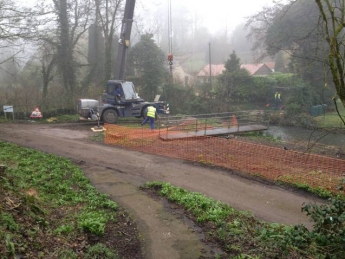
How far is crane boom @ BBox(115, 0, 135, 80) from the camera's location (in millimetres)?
17812

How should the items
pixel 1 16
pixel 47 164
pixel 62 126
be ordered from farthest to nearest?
pixel 62 126, pixel 1 16, pixel 47 164

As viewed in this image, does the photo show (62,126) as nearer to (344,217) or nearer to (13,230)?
(13,230)

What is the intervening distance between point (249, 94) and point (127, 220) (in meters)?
25.2

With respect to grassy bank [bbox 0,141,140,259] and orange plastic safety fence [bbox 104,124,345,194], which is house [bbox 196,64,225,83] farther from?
grassy bank [bbox 0,141,140,259]

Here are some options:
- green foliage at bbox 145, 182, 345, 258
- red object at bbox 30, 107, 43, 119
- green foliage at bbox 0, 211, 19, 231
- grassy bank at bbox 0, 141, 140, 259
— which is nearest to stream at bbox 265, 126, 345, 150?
green foliage at bbox 145, 182, 345, 258

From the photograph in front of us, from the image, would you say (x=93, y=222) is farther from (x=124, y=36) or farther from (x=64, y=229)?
(x=124, y=36)

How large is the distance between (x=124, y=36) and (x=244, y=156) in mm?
10436

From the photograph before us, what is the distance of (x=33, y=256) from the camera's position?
432cm

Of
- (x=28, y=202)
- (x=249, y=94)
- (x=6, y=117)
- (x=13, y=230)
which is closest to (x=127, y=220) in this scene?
Result: (x=28, y=202)

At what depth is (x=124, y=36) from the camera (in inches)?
718

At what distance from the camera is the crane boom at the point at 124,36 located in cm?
1781

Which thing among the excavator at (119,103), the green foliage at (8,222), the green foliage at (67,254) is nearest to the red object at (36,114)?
the excavator at (119,103)

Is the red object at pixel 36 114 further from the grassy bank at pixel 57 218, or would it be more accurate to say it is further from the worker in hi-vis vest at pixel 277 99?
the worker in hi-vis vest at pixel 277 99

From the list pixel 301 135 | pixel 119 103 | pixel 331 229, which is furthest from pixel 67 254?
pixel 301 135
